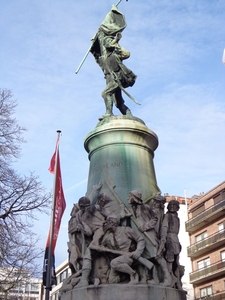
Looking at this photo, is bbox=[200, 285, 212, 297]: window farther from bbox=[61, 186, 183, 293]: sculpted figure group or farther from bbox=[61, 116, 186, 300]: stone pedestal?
bbox=[61, 186, 183, 293]: sculpted figure group

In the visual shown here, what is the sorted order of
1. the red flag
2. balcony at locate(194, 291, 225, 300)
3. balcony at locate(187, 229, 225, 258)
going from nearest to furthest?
the red flag
balcony at locate(194, 291, 225, 300)
balcony at locate(187, 229, 225, 258)

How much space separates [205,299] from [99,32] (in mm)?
31867

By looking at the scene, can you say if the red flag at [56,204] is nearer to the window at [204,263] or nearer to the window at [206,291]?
the window at [206,291]

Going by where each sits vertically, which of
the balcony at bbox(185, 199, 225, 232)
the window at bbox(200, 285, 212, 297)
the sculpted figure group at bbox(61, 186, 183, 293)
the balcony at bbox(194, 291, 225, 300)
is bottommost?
the sculpted figure group at bbox(61, 186, 183, 293)

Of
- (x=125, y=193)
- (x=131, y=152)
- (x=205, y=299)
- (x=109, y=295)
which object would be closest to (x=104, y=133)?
(x=131, y=152)

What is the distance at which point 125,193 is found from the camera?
10.2 metres

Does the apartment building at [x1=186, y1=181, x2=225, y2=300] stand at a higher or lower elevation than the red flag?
higher

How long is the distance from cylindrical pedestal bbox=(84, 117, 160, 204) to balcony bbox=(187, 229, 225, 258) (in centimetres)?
2960

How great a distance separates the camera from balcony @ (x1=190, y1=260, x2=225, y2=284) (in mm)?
38000

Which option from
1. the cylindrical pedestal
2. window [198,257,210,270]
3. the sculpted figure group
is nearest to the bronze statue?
the cylindrical pedestal

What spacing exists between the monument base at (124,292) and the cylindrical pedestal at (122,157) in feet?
7.21

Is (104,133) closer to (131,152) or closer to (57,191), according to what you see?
(131,152)

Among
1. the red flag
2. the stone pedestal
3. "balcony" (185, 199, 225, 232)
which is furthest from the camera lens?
"balcony" (185, 199, 225, 232)

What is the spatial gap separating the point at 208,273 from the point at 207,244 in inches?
107
